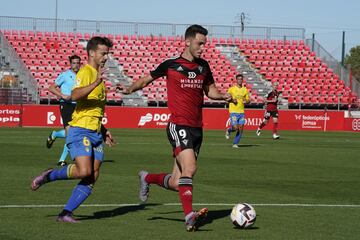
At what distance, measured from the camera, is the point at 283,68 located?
5597cm

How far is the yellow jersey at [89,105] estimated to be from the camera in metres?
9.29

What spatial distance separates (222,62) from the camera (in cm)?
5512

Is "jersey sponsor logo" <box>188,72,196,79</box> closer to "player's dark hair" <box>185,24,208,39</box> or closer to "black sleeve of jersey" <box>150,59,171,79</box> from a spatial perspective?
"black sleeve of jersey" <box>150,59,171,79</box>

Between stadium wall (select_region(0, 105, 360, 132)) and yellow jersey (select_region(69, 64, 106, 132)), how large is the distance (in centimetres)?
3240

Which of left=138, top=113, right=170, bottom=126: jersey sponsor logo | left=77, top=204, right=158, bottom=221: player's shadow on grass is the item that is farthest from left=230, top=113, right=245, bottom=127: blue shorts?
left=138, top=113, right=170, bottom=126: jersey sponsor logo

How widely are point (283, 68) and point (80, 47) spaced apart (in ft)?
47.2

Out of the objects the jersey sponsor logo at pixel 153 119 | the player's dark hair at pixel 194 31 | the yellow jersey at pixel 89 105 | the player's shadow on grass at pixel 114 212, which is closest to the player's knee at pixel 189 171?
the yellow jersey at pixel 89 105

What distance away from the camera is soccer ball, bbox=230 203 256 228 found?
351 inches

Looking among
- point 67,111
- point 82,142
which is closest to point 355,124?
point 67,111

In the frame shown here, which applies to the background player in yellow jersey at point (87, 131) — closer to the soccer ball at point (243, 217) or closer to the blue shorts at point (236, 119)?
the soccer ball at point (243, 217)

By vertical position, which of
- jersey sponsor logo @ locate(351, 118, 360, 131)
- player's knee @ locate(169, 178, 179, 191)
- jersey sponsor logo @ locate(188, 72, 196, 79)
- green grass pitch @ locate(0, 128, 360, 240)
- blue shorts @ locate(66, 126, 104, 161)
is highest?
jersey sponsor logo @ locate(188, 72, 196, 79)

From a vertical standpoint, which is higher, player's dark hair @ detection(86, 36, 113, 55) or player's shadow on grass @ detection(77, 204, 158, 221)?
player's dark hair @ detection(86, 36, 113, 55)

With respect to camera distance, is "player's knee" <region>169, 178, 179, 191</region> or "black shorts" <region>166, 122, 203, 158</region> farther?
"player's knee" <region>169, 178, 179, 191</region>

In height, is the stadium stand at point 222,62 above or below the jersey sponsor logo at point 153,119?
above
